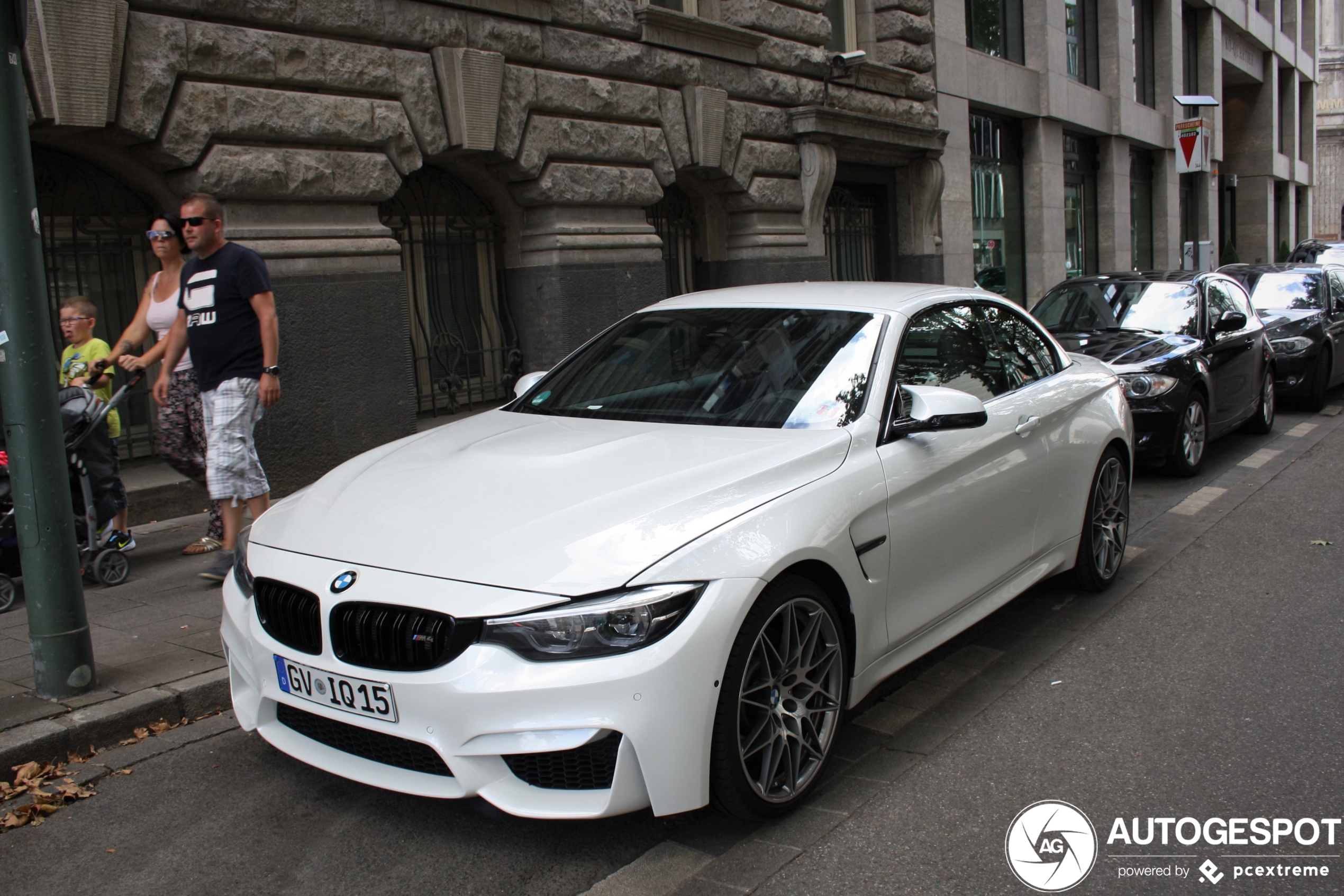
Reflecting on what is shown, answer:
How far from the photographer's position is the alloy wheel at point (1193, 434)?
872cm

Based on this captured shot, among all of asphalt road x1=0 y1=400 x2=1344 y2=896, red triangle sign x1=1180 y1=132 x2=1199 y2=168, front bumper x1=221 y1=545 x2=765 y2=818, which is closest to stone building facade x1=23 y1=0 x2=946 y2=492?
red triangle sign x1=1180 y1=132 x2=1199 y2=168

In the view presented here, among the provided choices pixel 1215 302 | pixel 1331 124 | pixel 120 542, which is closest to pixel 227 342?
pixel 120 542

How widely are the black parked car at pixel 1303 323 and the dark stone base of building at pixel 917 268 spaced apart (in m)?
3.82

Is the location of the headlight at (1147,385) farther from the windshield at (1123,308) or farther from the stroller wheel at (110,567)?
the stroller wheel at (110,567)

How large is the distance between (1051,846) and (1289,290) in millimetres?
12109

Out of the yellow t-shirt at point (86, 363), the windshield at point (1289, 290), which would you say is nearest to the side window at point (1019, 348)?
the yellow t-shirt at point (86, 363)

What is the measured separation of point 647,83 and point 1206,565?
7.17 meters

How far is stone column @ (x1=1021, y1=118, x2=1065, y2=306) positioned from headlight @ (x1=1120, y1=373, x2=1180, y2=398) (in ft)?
39.4

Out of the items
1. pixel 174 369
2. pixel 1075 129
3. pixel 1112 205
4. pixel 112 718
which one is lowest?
pixel 112 718

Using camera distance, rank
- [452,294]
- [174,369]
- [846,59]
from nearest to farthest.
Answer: [174,369], [452,294], [846,59]

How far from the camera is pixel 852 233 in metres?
15.8

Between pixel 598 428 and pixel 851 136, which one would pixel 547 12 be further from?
pixel 598 428

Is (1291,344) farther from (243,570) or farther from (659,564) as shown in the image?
(243,570)

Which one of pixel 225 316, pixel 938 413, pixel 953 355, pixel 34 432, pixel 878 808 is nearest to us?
pixel 878 808
